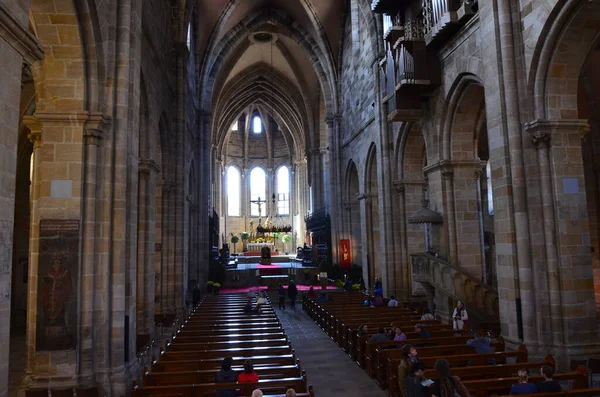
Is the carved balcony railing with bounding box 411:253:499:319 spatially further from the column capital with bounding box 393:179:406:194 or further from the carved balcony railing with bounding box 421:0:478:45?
the carved balcony railing with bounding box 421:0:478:45

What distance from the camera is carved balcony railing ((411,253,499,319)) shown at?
1273 cm

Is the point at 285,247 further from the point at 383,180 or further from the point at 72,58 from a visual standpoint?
the point at 72,58

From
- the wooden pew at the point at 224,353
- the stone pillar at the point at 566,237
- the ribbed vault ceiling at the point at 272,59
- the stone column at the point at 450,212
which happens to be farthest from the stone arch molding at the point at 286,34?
the wooden pew at the point at 224,353

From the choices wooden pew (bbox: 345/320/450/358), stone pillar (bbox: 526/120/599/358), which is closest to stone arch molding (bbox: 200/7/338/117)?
wooden pew (bbox: 345/320/450/358)

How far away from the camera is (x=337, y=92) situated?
2878 centimetres

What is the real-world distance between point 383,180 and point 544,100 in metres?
9.73

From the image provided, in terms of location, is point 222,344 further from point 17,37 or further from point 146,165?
point 17,37

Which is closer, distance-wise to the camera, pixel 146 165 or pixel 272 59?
pixel 146 165

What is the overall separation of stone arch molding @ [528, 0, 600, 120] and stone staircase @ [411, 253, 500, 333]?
5.38m

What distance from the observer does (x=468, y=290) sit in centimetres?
1336

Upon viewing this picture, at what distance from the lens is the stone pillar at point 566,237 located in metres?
9.34

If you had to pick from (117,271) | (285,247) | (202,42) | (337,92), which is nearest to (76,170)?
(117,271)

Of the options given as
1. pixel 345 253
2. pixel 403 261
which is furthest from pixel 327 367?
pixel 345 253

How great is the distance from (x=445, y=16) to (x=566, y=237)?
699 cm
